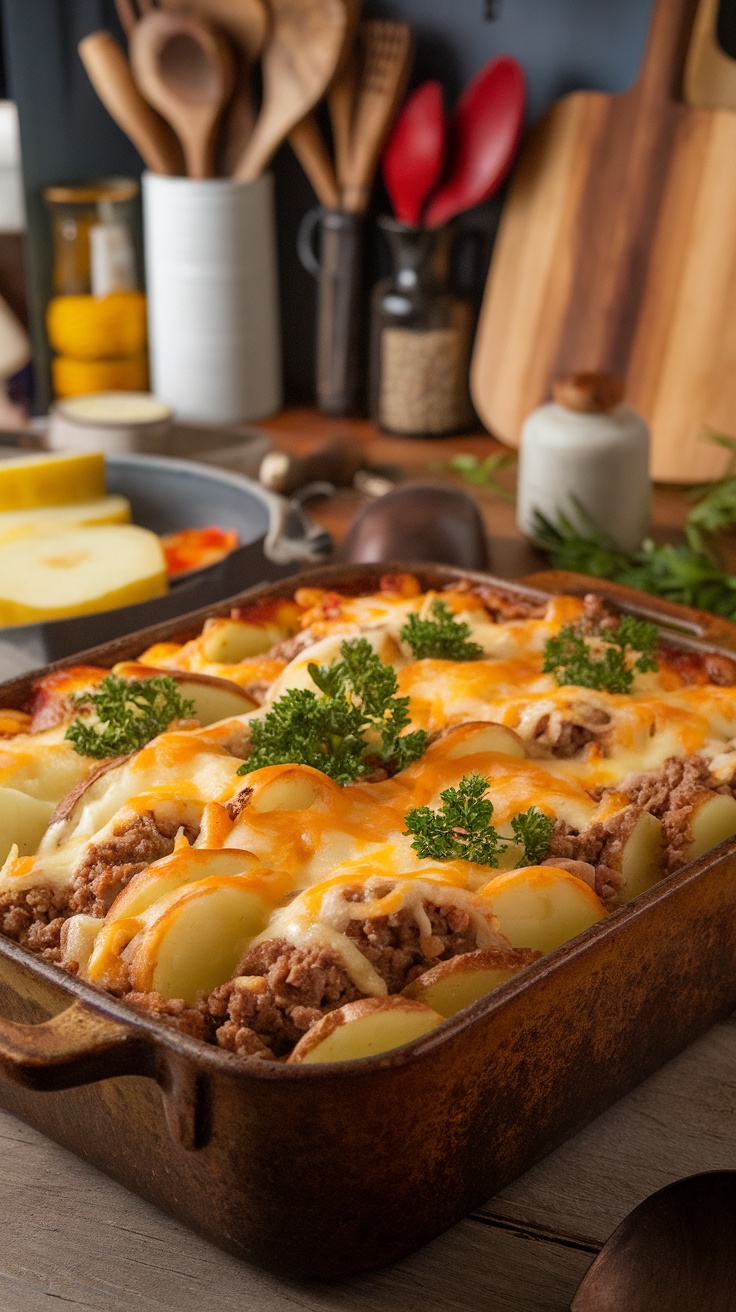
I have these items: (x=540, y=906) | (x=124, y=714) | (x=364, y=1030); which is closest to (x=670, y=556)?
(x=124, y=714)

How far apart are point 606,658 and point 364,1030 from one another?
0.82 meters

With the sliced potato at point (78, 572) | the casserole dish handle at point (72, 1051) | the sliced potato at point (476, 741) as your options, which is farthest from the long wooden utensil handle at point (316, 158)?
the casserole dish handle at point (72, 1051)

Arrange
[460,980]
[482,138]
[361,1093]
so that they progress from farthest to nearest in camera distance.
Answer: [482,138] < [460,980] < [361,1093]

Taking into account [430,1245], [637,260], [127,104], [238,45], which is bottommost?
[430,1245]

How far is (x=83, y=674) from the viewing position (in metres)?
1.86

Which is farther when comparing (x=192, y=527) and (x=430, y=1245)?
(x=192, y=527)

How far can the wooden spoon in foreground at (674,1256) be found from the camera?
1188 mm

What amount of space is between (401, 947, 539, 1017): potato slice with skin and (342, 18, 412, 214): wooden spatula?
2.76 m

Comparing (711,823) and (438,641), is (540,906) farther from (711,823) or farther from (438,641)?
(438,641)

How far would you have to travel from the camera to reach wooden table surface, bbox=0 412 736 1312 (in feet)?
4.19

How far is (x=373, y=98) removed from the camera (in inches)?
141

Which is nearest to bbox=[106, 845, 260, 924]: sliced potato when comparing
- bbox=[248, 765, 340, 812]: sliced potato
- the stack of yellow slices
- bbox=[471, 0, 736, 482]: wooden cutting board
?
bbox=[248, 765, 340, 812]: sliced potato

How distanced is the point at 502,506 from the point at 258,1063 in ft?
7.52

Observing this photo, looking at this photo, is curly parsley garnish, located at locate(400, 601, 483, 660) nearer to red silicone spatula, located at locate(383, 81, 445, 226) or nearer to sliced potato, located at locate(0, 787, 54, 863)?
sliced potato, located at locate(0, 787, 54, 863)
